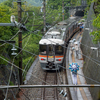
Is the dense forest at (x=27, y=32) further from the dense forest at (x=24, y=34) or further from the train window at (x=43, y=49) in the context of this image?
the train window at (x=43, y=49)

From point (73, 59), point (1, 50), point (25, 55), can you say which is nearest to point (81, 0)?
point (25, 55)

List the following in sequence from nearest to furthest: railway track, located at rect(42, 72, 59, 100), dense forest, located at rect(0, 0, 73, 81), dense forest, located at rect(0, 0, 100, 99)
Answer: dense forest, located at rect(0, 0, 100, 99) → railway track, located at rect(42, 72, 59, 100) → dense forest, located at rect(0, 0, 73, 81)

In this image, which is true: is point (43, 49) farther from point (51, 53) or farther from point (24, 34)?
point (24, 34)

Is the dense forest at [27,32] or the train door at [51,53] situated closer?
the dense forest at [27,32]

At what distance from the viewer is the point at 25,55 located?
2095 cm

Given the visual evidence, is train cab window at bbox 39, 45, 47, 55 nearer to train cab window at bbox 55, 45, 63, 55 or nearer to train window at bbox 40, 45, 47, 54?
train window at bbox 40, 45, 47, 54

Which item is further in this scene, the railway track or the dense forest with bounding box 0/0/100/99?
the railway track

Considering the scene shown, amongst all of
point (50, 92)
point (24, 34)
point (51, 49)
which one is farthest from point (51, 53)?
point (24, 34)

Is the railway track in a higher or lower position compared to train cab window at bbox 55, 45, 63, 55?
lower

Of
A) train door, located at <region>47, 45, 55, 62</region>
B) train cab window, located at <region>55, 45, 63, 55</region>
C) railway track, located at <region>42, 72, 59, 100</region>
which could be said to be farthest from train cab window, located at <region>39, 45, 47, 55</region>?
Answer: railway track, located at <region>42, 72, 59, 100</region>

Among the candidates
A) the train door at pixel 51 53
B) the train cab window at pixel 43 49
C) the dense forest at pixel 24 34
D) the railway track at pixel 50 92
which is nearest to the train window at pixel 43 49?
the train cab window at pixel 43 49

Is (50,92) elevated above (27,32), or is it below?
below

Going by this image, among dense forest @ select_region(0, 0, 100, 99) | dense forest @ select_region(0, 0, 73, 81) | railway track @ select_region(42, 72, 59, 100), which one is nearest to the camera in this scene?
dense forest @ select_region(0, 0, 100, 99)

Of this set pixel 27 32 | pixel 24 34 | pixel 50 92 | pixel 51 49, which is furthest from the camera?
pixel 27 32
